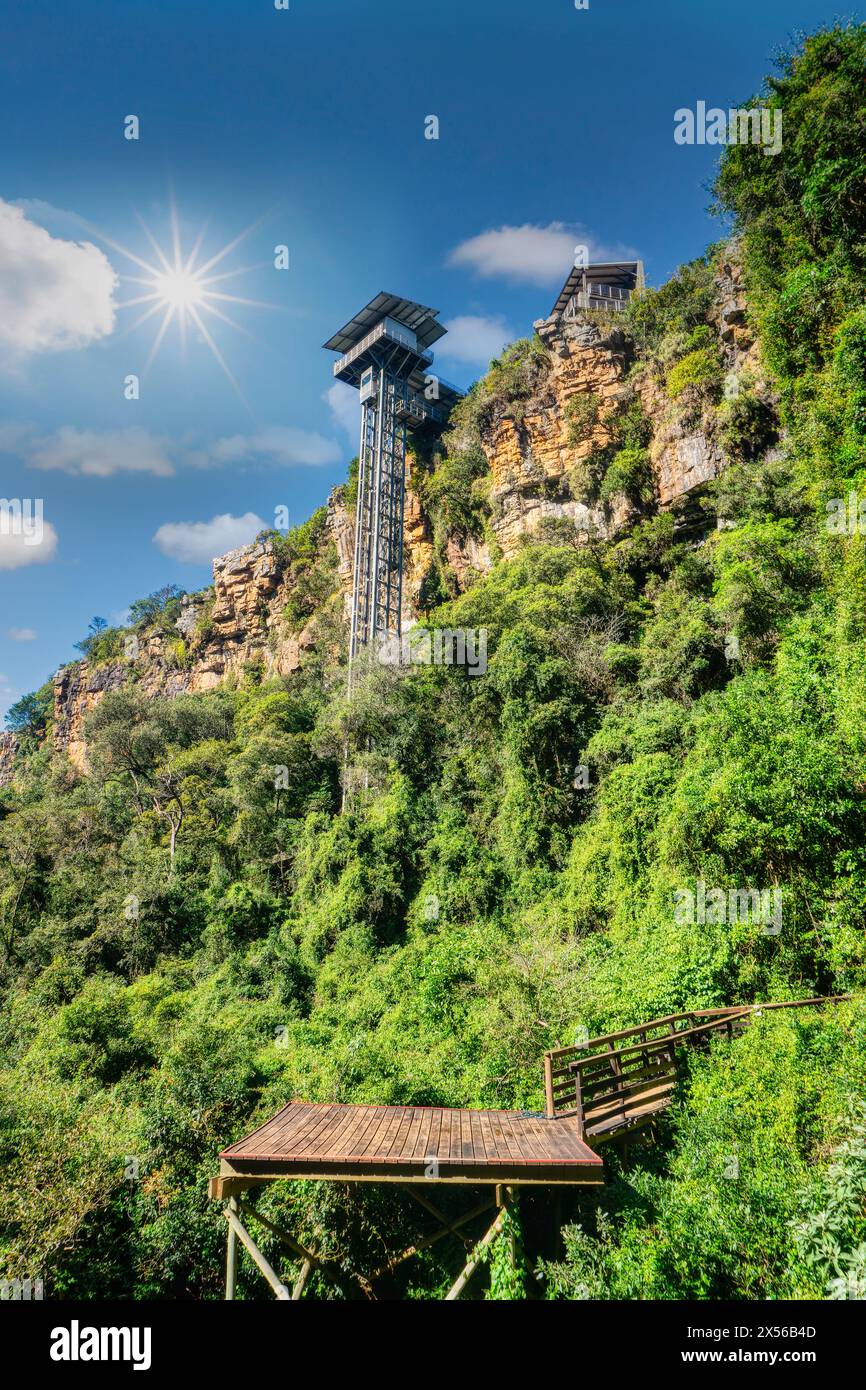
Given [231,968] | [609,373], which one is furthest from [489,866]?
[609,373]

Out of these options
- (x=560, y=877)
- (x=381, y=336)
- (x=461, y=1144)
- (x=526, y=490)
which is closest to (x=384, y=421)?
(x=381, y=336)

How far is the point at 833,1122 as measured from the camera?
6.93 m

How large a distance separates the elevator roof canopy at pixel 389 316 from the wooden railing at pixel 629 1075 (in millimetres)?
35125

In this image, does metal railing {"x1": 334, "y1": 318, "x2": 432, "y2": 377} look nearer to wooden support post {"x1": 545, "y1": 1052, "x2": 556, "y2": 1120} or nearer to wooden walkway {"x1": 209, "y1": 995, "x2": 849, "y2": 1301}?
wooden walkway {"x1": 209, "y1": 995, "x2": 849, "y2": 1301}

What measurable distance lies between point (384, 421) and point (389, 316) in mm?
5377

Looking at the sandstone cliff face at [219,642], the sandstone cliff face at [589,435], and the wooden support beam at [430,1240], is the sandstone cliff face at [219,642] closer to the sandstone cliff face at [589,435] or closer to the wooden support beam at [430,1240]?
the sandstone cliff face at [589,435]

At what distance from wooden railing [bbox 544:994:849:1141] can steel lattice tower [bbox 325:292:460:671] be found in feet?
82.7

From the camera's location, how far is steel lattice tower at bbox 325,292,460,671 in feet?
111

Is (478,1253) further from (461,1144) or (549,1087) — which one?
(549,1087)

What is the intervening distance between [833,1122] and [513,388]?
28.9 metres

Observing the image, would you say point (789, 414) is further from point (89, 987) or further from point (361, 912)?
point (89, 987)

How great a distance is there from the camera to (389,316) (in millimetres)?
35219

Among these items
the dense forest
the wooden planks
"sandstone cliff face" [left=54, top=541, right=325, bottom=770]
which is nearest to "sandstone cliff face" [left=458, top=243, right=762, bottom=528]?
the dense forest

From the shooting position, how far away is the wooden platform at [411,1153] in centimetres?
654
